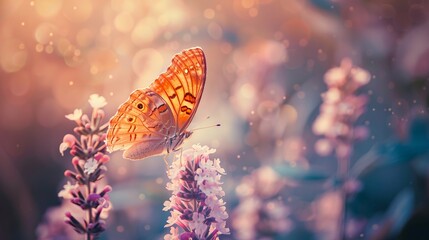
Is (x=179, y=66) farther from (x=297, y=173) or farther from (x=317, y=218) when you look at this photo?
(x=317, y=218)

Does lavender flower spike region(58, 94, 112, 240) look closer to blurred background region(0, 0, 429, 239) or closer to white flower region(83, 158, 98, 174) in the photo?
white flower region(83, 158, 98, 174)

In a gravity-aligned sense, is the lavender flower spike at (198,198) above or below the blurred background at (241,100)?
below

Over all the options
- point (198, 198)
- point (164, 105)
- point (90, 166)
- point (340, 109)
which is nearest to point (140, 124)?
point (164, 105)

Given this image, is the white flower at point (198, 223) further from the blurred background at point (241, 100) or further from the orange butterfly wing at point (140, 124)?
the blurred background at point (241, 100)

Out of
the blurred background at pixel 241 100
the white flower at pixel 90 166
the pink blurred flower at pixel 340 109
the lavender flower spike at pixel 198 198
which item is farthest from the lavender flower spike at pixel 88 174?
the pink blurred flower at pixel 340 109

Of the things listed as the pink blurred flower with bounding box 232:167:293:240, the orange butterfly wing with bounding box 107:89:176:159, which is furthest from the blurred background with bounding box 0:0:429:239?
the orange butterfly wing with bounding box 107:89:176:159
